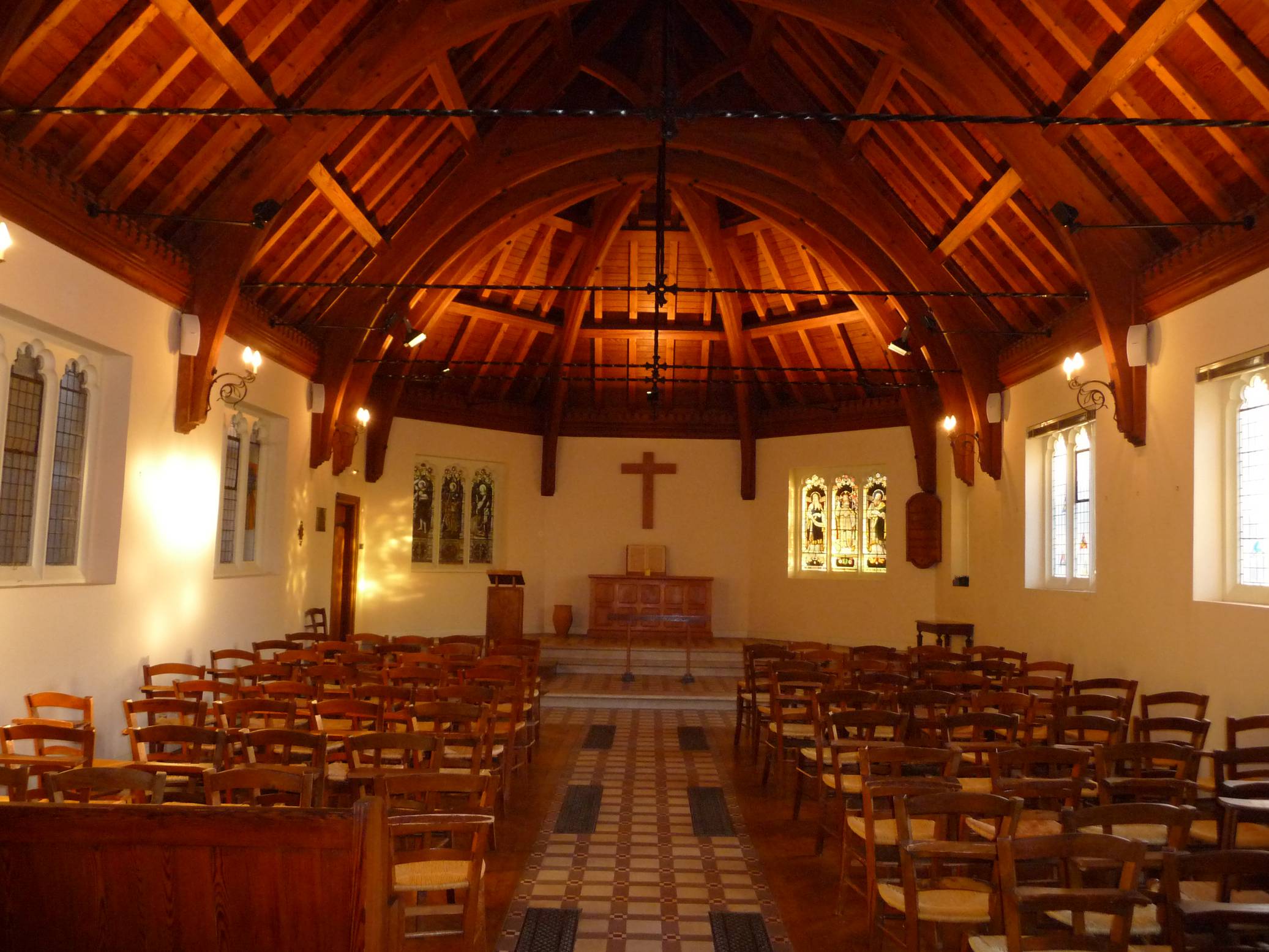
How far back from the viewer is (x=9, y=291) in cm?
754

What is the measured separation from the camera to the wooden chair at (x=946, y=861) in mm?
4152

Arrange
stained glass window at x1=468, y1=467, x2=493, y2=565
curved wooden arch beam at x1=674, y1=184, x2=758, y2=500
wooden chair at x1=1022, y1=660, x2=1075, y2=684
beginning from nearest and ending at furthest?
wooden chair at x1=1022, y1=660, x2=1075, y2=684 → curved wooden arch beam at x1=674, y1=184, x2=758, y2=500 → stained glass window at x1=468, y1=467, x2=493, y2=565

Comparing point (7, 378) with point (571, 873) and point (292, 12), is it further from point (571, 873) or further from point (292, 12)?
point (571, 873)

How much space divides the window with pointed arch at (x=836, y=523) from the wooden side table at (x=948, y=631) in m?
3.67

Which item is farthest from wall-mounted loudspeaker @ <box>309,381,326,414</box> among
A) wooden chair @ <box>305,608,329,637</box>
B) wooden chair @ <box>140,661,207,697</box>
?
wooden chair @ <box>140,661,207,697</box>

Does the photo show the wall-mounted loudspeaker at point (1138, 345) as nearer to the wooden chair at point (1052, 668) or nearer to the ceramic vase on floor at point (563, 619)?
the wooden chair at point (1052, 668)

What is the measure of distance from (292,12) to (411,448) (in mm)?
10838

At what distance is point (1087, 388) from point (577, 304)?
9.41m

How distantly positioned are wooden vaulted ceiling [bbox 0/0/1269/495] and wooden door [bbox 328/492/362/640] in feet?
3.21

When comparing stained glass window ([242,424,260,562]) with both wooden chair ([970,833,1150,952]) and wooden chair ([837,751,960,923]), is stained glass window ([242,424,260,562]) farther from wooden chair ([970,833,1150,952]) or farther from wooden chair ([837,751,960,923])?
wooden chair ([970,833,1150,952])

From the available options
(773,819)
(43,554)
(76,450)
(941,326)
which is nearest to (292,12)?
(76,450)

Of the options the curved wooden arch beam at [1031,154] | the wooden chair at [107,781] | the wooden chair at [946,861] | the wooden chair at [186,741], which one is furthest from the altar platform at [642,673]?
the wooden chair at [107,781]

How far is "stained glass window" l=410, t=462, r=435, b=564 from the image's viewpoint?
19297 millimetres

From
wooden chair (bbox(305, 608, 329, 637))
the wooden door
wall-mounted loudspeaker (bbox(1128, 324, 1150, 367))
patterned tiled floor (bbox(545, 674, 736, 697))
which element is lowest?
patterned tiled floor (bbox(545, 674, 736, 697))
